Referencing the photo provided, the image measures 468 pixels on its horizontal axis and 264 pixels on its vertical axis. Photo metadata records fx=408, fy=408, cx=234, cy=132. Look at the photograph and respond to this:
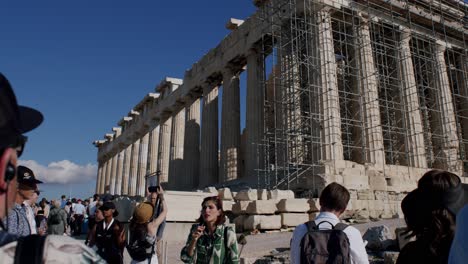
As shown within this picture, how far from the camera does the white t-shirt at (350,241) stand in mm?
2828

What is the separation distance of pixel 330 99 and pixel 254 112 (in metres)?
4.52

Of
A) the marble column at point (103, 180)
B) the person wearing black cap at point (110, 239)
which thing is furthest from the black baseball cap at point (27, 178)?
the marble column at point (103, 180)

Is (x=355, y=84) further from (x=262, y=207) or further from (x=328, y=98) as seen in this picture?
(x=262, y=207)

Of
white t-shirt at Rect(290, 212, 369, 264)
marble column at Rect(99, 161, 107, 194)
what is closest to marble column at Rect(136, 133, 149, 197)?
marble column at Rect(99, 161, 107, 194)

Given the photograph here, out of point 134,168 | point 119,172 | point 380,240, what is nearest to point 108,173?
point 119,172

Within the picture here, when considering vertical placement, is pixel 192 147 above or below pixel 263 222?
above

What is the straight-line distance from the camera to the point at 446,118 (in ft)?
68.3

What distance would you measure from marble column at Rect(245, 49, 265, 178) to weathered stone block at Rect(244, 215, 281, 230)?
236 inches

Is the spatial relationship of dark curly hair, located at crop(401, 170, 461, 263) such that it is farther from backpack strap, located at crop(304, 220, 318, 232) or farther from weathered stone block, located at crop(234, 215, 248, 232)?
weathered stone block, located at crop(234, 215, 248, 232)

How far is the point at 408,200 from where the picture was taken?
7.26ft

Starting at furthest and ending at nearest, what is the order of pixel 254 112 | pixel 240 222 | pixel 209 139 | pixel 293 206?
pixel 209 139 → pixel 254 112 → pixel 240 222 → pixel 293 206

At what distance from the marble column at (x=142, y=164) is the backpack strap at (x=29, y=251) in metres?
33.5

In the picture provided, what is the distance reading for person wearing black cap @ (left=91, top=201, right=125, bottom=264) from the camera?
474 centimetres

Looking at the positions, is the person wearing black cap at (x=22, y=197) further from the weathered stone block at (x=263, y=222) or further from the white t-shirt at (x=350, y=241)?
the weathered stone block at (x=263, y=222)
